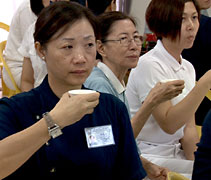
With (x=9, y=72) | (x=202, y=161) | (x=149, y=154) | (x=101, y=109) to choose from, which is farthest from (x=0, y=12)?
(x=202, y=161)

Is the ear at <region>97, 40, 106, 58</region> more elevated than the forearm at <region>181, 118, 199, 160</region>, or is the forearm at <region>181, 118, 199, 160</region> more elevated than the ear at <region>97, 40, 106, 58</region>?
the ear at <region>97, 40, 106, 58</region>

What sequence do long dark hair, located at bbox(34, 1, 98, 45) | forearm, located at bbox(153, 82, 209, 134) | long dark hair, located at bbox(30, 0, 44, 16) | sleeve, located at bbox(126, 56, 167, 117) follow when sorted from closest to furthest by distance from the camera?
1. long dark hair, located at bbox(34, 1, 98, 45)
2. forearm, located at bbox(153, 82, 209, 134)
3. sleeve, located at bbox(126, 56, 167, 117)
4. long dark hair, located at bbox(30, 0, 44, 16)

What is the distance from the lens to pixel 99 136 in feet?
4.46

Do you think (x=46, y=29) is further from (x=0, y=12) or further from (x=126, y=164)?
(x=0, y=12)

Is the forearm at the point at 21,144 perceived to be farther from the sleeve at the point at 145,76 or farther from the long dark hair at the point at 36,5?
the long dark hair at the point at 36,5

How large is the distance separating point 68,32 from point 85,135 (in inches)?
14.3

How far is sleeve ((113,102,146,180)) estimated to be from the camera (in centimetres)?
143

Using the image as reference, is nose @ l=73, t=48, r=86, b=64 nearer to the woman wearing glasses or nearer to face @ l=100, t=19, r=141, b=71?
the woman wearing glasses

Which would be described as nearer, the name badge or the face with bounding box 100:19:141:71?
the name badge

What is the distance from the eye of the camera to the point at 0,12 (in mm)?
5785

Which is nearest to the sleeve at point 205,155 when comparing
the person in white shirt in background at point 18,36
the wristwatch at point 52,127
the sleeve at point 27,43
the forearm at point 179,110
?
the wristwatch at point 52,127

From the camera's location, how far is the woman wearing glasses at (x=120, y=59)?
1.84 m

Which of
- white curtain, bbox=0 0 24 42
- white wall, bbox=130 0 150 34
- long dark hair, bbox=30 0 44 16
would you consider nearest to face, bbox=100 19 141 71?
long dark hair, bbox=30 0 44 16

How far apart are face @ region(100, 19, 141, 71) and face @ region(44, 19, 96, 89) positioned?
0.53m
